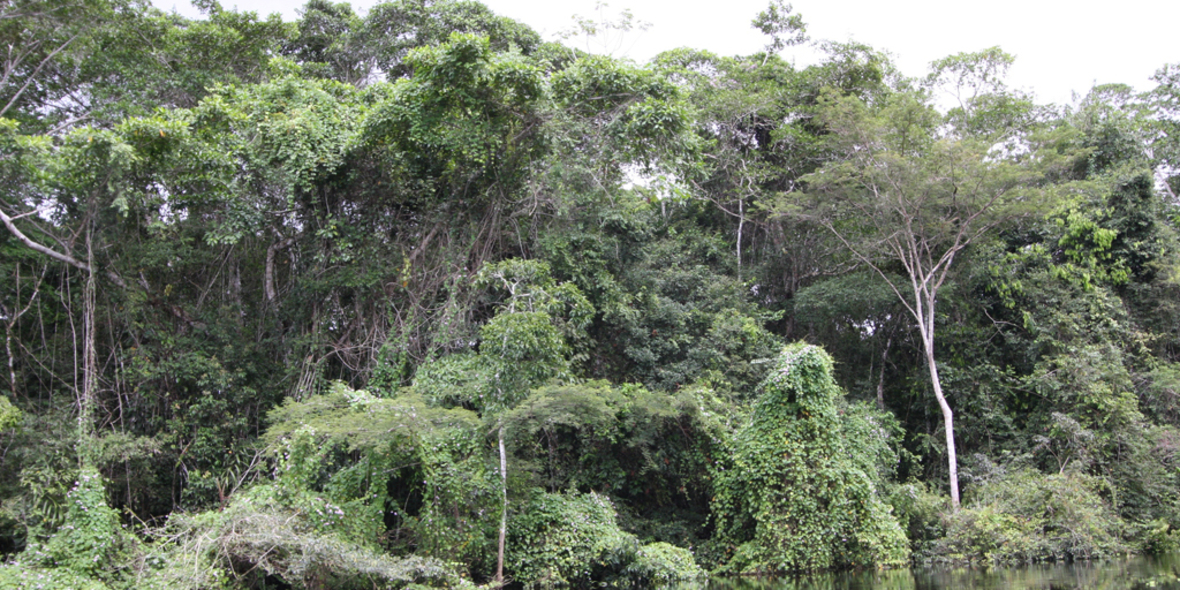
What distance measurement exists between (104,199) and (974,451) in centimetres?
1578

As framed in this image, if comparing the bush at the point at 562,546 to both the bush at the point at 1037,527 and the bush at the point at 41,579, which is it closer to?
the bush at the point at 41,579

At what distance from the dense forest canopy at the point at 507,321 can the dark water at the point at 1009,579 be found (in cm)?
74

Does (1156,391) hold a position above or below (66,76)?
below

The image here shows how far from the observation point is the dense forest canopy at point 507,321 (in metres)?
9.77

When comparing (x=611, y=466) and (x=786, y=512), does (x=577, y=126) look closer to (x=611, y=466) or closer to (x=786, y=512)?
(x=611, y=466)

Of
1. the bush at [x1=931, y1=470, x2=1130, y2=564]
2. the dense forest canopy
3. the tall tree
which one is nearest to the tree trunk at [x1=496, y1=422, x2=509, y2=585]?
the dense forest canopy

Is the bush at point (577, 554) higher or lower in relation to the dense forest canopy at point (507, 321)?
lower

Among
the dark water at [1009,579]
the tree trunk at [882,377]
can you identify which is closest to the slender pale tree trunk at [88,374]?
the dark water at [1009,579]

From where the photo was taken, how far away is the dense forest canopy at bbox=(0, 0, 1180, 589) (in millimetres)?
9766

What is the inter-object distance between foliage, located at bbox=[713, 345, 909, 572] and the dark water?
1.35ft

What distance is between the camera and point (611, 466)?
40.2 feet

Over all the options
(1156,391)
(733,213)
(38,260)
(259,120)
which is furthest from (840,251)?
(38,260)

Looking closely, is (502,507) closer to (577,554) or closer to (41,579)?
(577,554)

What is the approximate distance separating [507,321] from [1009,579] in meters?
6.72
